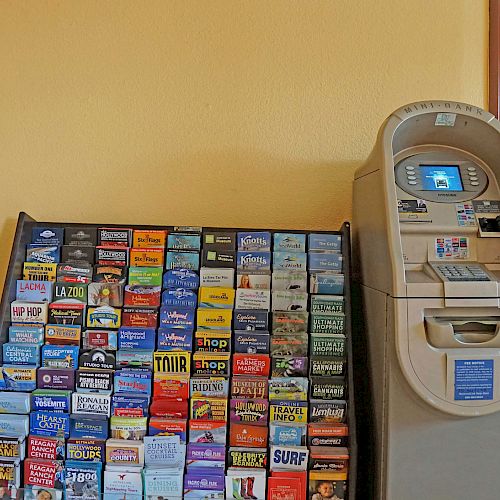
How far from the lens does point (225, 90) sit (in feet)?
7.51

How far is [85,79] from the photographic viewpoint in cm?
230

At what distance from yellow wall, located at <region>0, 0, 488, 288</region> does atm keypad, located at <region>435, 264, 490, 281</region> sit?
0.60 m

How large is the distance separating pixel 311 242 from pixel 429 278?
47 centimetres

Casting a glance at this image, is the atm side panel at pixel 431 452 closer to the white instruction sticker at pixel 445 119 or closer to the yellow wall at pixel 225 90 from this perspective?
the white instruction sticker at pixel 445 119

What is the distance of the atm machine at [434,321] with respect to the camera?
5.50 feet

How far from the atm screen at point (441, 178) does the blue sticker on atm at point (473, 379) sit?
602 millimetres

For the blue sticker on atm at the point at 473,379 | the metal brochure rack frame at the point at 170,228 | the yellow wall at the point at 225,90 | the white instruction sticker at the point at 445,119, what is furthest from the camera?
the yellow wall at the point at 225,90

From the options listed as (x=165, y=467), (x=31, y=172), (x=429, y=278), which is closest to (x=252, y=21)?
(x=31, y=172)

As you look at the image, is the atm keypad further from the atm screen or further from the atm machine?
the atm screen

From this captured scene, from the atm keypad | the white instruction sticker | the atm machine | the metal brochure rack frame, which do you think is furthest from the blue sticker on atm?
the white instruction sticker

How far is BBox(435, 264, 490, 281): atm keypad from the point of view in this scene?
172 centimetres

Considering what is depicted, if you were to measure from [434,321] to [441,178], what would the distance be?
0.54 m

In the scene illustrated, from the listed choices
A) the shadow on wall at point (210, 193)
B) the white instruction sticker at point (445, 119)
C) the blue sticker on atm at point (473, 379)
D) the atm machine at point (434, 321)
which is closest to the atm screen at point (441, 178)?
the atm machine at point (434, 321)

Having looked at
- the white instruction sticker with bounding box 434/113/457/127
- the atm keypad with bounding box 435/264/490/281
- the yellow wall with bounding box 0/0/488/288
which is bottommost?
the atm keypad with bounding box 435/264/490/281
